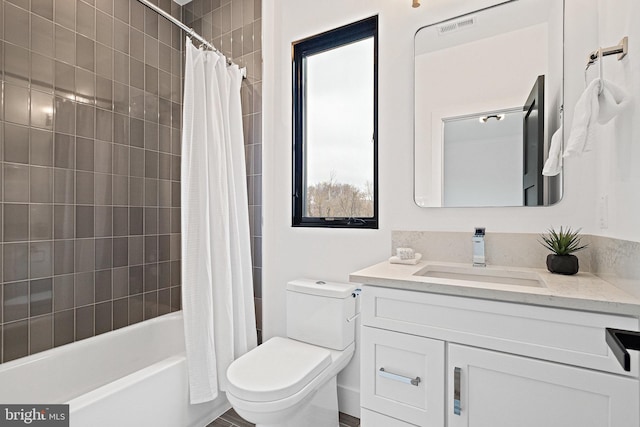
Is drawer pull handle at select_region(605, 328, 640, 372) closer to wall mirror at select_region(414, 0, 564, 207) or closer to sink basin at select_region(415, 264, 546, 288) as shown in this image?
sink basin at select_region(415, 264, 546, 288)

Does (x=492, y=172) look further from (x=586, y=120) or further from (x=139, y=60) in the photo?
(x=139, y=60)

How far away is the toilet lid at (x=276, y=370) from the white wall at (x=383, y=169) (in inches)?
15.3

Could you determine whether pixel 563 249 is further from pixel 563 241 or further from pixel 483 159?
pixel 483 159

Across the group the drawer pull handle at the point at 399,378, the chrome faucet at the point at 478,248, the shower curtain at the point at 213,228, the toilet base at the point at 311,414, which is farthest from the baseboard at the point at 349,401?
the chrome faucet at the point at 478,248

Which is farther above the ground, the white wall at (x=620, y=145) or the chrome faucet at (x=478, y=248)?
the white wall at (x=620, y=145)

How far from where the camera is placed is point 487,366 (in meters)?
1.00

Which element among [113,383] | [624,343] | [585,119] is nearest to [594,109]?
[585,119]

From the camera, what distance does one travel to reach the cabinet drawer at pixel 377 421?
1148 mm

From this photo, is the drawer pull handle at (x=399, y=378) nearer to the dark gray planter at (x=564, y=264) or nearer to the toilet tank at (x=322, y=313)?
the toilet tank at (x=322, y=313)

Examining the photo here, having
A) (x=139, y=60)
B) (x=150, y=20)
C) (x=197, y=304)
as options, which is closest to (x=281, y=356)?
(x=197, y=304)

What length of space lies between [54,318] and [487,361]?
217cm

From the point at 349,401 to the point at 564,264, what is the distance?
1.32 m

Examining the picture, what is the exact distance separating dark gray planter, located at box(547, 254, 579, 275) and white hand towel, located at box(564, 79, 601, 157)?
1.41ft

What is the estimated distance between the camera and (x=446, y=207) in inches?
63.1
